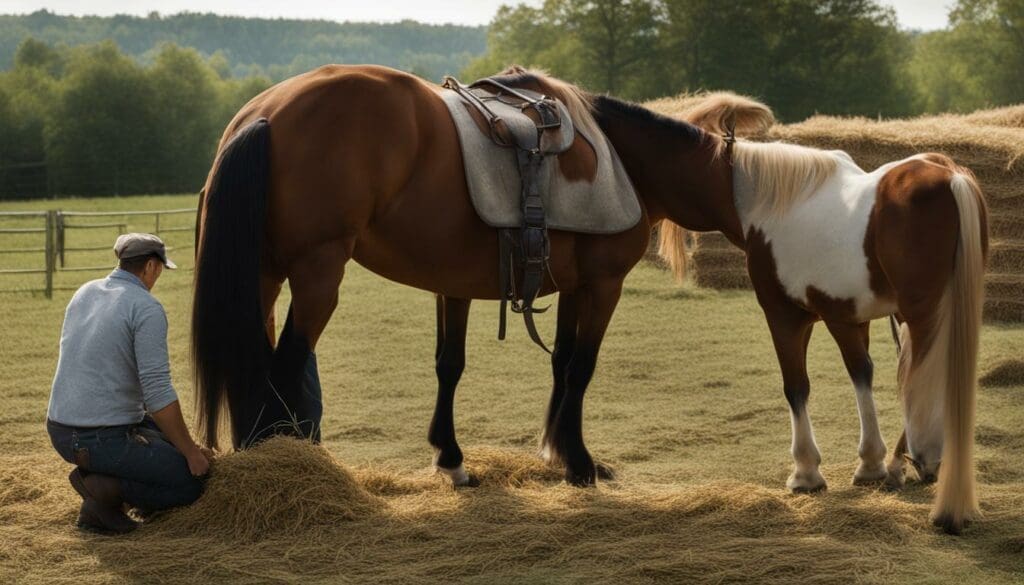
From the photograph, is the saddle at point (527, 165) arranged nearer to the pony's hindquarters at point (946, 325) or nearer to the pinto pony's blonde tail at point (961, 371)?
the pony's hindquarters at point (946, 325)

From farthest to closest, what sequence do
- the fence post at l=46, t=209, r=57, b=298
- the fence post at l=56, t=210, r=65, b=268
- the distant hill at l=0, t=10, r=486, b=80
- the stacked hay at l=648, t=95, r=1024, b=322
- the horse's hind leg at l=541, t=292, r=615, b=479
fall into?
the distant hill at l=0, t=10, r=486, b=80 < the fence post at l=56, t=210, r=65, b=268 < the fence post at l=46, t=209, r=57, b=298 < the stacked hay at l=648, t=95, r=1024, b=322 < the horse's hind leg at l=541, t=292, r=615, b=479

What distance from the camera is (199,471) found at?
167 inches

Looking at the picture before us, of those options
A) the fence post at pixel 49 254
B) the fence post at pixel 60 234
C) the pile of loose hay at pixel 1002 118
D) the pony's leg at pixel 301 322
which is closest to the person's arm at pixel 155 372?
the pony's leg at pixel 301 322

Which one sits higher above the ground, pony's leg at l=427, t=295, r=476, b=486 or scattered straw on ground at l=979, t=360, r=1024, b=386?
pony's leg at l=427, t=295, r=476, b=486

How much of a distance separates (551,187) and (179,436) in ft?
6.02

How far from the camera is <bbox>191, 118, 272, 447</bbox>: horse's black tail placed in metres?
4.23

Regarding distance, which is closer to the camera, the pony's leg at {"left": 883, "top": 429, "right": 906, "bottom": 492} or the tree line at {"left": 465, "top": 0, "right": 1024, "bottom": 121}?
the pony's leg at {"left": 883, "top": 429, "right": 906, "bottom": 492}

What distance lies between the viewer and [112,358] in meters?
4.19

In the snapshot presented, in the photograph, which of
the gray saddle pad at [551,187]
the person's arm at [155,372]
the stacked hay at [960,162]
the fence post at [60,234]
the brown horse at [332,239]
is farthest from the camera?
the fence post at [60,234]

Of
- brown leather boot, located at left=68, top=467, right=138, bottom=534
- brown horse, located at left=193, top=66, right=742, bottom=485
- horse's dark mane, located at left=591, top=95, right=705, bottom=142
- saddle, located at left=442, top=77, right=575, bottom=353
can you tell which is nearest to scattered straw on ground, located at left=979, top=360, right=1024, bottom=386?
brown horse, located at left=193, top=66, right=742, bottom=485

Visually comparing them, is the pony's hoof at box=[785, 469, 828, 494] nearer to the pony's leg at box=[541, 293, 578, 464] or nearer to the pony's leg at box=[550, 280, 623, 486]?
the pony's leg at box=[550, 280, 623, 486]

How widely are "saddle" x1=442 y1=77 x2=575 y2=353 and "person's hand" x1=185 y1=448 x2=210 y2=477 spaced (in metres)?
1.42

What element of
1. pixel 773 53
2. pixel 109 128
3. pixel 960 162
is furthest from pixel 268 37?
pixel 960 162

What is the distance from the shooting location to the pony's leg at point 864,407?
4.86 metres
